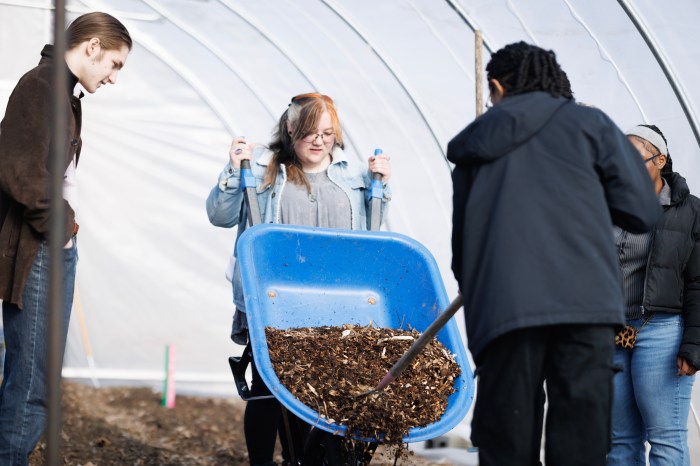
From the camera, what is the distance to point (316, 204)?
172 inches

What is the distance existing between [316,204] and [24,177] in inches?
52.3

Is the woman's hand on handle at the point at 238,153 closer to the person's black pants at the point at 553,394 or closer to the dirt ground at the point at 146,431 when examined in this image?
the person's black pants at the point at 553,394

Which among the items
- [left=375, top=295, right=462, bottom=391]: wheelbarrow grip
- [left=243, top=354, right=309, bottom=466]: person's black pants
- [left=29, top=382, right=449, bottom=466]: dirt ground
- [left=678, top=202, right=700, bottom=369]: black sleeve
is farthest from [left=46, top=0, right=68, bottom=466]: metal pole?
[left=29, top=382, right=449, bottom=466]: dirt ground

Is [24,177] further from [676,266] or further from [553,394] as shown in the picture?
[676,266]

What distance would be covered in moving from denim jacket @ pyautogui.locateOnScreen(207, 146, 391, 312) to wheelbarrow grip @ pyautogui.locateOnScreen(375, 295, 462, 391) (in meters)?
0.83

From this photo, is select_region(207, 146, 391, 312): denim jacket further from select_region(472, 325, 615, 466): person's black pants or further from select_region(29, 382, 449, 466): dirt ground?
select_region(29, 382, 449, 466): dirt ground

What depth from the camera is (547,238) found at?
2.81 metres

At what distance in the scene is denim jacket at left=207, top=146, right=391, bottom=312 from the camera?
4.24m

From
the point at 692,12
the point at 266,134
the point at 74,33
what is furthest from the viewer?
the point at 266,134

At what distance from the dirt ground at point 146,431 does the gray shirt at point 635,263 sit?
217 cm

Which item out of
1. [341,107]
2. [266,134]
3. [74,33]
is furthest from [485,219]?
[266,134]

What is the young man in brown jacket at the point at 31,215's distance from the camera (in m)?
3.44

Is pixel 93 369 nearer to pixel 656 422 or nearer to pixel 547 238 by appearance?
pixel 656 422

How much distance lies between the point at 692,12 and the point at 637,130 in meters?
0.91
